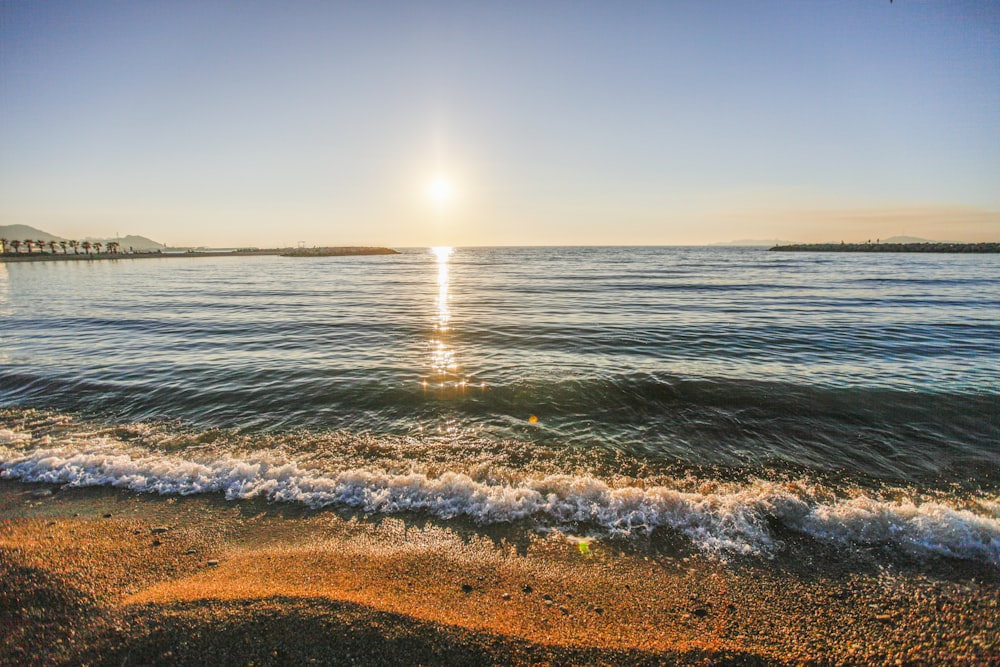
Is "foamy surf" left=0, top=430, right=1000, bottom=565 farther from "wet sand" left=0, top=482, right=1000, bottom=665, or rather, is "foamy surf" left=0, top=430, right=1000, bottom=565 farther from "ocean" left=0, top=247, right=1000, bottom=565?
"wet sand" left=0, top=482, right=1000, bottom=665

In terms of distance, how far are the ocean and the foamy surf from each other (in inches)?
1.3

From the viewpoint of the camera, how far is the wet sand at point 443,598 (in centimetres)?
349

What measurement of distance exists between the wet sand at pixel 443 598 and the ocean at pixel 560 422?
51 cm

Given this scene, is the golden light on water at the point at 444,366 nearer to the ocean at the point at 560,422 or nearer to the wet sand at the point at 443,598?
the ocean at the point at 560,422

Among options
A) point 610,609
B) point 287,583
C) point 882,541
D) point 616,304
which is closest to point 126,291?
point 616,304

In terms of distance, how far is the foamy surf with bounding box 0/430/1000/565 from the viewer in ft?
17.1

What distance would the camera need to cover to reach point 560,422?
361 inches

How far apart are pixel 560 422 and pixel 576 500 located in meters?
3.18

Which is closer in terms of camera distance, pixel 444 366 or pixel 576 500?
pixel 576 500

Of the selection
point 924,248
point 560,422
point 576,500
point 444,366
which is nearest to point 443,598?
point 576,500

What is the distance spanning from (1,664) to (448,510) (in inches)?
168

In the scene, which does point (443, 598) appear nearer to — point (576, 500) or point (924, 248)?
point (576, 500)

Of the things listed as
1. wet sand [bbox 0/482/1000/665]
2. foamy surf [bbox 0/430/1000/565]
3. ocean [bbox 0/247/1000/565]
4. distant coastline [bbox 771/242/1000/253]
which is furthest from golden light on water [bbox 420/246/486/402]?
distant coastline [bbox 771/242/1000/253]

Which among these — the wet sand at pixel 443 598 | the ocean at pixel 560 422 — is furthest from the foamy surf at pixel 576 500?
the wet sand at pixel 443 598
